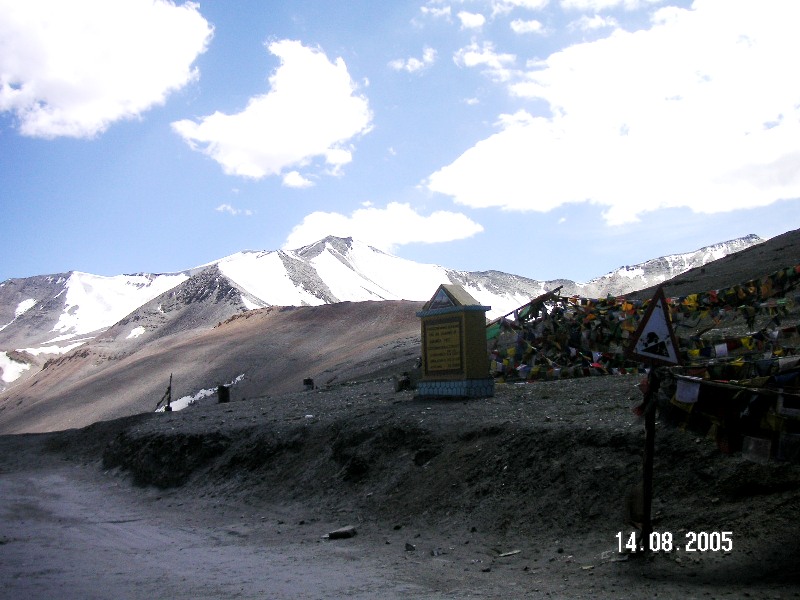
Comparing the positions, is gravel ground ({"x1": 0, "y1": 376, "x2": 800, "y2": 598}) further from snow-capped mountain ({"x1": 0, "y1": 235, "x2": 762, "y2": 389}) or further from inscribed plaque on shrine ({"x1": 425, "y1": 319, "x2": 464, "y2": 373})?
snow-capped mountain ({"x1": 0, "y1": 235, "x2": 762, "y2": 389})

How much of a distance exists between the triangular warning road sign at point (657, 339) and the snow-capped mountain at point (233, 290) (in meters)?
78.9

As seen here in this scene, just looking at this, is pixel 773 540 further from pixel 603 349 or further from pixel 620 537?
pixel 603 349

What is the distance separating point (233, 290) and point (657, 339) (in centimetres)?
9269

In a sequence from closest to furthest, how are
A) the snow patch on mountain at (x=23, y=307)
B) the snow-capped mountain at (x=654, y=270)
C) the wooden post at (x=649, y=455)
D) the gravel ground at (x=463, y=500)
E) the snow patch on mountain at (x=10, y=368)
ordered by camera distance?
1. the gravel ground at (x=463, y=500)
2. the wooden post at (x=649, y=455)
3. the snow patch on mountain at (x=10, y=368)
4. the snow-capped mountain at (x=654, y=270)
5. the snow patch on mountain at (x=23, y=307)

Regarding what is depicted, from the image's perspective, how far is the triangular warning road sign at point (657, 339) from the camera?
272 inches

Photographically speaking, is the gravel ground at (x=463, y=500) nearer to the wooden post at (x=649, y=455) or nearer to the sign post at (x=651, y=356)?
the wooden post at (x=649, y=455)

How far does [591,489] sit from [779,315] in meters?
11.3

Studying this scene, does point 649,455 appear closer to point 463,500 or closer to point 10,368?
point 463,500

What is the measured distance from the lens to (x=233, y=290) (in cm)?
9644

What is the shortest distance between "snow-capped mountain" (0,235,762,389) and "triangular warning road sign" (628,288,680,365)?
7888 centimetres

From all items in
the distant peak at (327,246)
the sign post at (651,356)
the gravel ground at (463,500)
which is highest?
the distant peak at (327,246)

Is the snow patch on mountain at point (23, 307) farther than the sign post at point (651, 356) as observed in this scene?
Yes

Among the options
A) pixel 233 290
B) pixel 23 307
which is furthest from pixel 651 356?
pixel 23 307

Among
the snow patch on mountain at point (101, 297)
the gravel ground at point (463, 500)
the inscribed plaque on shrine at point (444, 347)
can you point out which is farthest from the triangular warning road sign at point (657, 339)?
the snow patch on mountain at point (101, 297)
